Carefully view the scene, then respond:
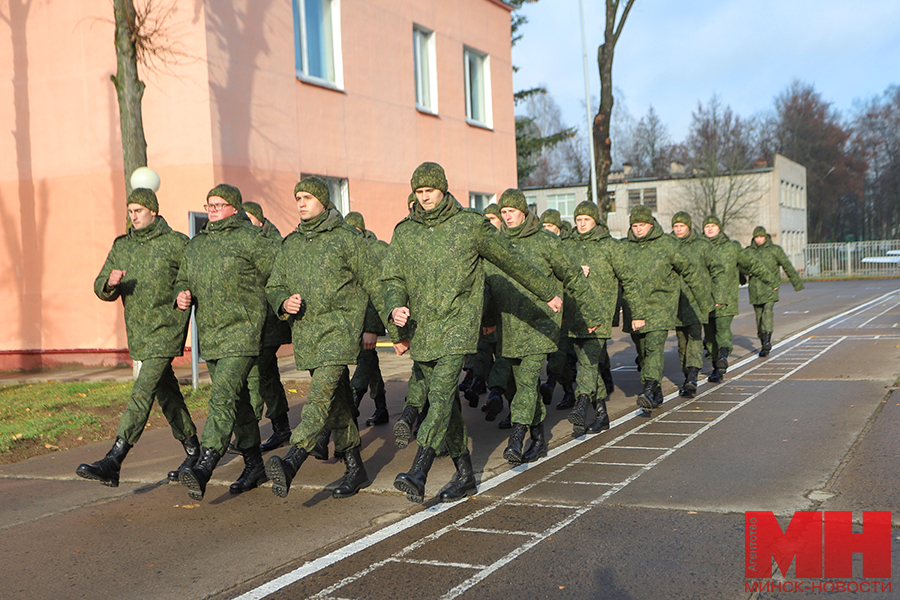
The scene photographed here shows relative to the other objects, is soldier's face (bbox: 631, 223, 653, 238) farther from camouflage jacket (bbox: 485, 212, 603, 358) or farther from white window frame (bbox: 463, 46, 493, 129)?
white window frame (bbox: 463, 46, 493, 129)

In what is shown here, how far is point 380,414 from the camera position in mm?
9086

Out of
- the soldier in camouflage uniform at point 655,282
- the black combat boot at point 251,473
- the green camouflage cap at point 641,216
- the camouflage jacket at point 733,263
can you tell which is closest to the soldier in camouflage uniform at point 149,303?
the black combat boot at point 251,473

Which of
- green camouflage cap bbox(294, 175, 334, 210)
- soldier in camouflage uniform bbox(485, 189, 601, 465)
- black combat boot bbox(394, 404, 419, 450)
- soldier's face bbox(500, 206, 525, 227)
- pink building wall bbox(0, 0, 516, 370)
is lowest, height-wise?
black combat boot bbox(394, 404, 419, 450)

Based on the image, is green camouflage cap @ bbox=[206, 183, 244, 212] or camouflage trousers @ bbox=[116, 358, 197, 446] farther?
green camouflage cap @ bbox=[206, 183, 244, 212]

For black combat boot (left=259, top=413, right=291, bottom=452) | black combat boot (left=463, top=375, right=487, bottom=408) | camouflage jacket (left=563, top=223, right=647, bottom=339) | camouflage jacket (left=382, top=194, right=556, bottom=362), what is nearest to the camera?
camouflage jacket (left=382, top=194, right=556, bottom=362)

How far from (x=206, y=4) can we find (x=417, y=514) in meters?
10.9

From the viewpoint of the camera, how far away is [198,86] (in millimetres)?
13914

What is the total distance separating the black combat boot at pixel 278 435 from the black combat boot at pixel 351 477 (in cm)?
179

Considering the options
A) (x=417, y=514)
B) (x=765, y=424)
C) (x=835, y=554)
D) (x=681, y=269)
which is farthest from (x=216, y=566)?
(x=681, y=269)

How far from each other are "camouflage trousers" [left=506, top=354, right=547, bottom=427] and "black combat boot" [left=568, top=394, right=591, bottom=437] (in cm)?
50

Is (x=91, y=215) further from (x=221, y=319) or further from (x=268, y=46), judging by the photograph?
(x=221, y=319)

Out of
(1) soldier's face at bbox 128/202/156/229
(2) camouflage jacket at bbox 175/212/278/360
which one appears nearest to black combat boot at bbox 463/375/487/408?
(2) camouflage jacket at bbox 175/212/278/360

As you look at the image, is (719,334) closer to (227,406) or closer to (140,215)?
(227,406)

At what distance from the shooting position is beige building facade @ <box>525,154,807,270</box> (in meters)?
57.1
